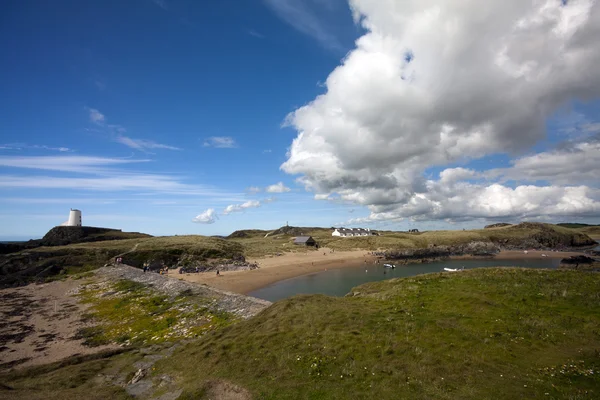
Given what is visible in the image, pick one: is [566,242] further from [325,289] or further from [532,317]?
[532,317]

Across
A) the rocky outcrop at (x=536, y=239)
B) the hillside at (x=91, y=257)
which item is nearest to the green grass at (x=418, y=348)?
the hillside at (x=91, y=257)

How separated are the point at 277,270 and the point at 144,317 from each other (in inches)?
1940

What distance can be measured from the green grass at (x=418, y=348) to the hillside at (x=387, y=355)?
66 millimetres

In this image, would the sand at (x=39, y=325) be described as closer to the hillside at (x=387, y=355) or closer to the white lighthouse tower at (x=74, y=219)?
the hillside at (x=387, y=355)

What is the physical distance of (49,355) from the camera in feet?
87.5

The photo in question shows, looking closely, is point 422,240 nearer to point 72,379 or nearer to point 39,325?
point 39,325

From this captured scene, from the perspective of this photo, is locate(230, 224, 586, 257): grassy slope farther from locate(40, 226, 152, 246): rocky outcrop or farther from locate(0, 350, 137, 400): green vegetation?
locate(0, 350, 137, 400): green vegetation

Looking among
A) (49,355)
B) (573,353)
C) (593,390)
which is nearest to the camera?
(593,390)

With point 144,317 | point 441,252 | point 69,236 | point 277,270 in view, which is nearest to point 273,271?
point 277,270

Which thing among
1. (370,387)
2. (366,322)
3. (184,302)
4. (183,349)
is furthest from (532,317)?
(184,302)

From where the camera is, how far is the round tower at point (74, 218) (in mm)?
124250

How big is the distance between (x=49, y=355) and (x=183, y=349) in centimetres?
1606

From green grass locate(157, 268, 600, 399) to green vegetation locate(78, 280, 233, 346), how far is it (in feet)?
24.0

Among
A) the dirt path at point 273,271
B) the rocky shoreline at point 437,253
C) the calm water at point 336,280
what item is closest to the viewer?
the calm water at point 336,280
